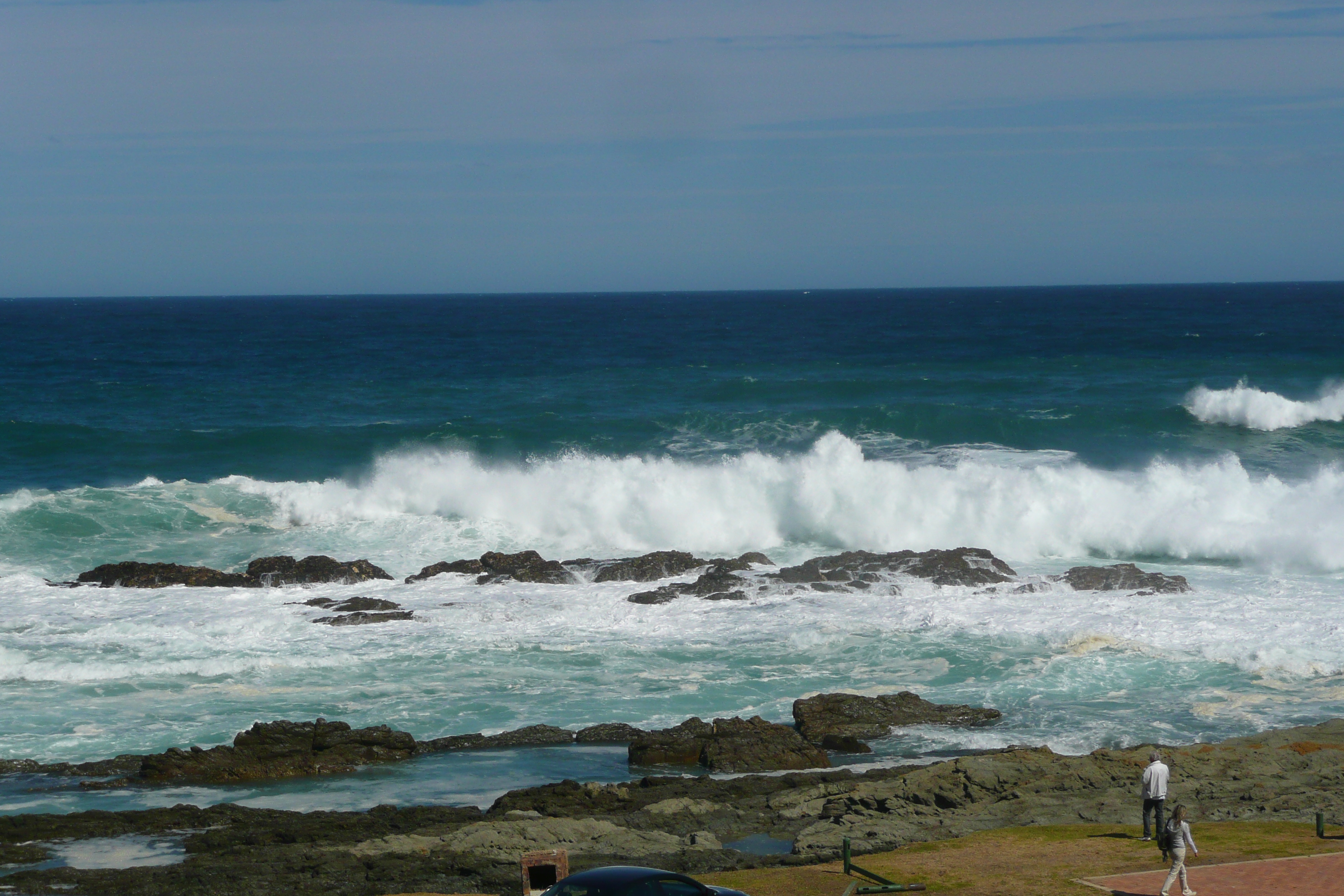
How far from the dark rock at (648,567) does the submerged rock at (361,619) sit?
201 inches

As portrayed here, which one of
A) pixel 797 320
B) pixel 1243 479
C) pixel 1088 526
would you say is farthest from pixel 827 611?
pixel 797 320

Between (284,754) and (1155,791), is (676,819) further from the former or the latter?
(284,754)

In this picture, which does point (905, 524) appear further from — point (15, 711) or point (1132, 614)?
point (15, 711)

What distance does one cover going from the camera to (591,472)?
129 ft

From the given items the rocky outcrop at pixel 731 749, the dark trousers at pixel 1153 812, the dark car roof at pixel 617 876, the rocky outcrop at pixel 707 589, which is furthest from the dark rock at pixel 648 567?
the dark car roof at pixel 617 876

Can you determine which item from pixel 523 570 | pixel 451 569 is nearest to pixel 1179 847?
pixel 523 570

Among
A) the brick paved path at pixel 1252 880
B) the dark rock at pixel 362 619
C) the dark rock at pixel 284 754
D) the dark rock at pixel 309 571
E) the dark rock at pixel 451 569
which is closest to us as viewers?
the brick paved path at pixel 1252 880

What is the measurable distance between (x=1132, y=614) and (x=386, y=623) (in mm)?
15077

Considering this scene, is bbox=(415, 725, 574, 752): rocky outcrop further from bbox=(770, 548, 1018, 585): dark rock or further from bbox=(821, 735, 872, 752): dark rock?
bbox=(770, 548, 1018, 585): dark rock

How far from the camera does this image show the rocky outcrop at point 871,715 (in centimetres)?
1933

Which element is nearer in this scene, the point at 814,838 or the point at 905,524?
the point at 814,838

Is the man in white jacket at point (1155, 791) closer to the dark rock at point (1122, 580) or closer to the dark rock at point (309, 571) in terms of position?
the dark rock at point (1122, 580)

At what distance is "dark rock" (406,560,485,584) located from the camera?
2975 centimetres

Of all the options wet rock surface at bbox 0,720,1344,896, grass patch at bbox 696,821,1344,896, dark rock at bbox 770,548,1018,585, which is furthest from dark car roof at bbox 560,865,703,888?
dark rock at bbox 770,548,1018,585
